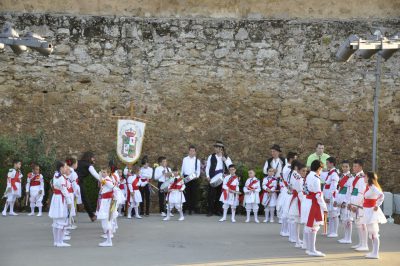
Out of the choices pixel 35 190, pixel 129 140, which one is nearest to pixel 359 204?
pixel 129 140

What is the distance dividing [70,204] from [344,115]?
8179mm

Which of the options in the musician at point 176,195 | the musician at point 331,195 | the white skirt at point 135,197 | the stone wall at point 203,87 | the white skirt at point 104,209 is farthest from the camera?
the stone wall at point 203,87

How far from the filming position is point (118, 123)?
15844 millimetres

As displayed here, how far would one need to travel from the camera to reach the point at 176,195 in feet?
48.9

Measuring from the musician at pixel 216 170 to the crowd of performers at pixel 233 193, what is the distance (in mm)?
23

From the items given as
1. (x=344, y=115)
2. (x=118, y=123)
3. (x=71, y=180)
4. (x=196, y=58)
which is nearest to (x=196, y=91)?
(x=196, y=58)

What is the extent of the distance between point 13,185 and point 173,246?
5629 millimetres

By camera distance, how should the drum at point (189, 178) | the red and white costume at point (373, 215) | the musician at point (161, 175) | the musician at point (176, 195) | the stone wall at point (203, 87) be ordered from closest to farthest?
the red and white costume at point (373, 215), the musician at point (176, 195), the musician at point (161, 175), the drum at point (189, 178), the stone wall at point (203, 87)

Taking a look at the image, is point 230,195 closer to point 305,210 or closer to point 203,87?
point 203,87

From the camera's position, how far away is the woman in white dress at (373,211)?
10539 millimetres

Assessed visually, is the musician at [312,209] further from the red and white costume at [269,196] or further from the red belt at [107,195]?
the red and white costume at [269,196]

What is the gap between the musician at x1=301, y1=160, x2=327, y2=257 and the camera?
10664 mm

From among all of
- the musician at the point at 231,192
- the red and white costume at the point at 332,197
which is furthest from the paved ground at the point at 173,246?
the musician at the point at 231,192

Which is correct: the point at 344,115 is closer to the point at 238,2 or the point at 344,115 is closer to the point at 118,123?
the point at 238,2
